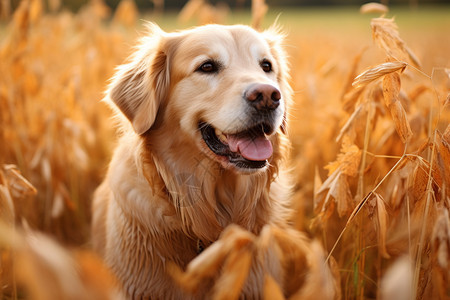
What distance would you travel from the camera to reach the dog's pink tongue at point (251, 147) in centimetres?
178

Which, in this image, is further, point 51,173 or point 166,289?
point 51,173

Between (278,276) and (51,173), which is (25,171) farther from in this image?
(278,276)

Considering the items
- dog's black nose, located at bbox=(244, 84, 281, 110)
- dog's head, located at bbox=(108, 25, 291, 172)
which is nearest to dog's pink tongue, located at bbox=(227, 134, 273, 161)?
dog's head, located at bbox=(108, 25, 291, 172)

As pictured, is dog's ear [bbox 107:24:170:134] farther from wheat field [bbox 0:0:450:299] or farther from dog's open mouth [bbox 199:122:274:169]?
wheat field [bbox 0:0:450:299]

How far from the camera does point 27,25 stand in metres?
2.47

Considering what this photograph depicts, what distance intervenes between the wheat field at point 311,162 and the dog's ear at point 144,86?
2.02 ft

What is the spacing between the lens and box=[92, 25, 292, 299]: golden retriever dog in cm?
→ 180

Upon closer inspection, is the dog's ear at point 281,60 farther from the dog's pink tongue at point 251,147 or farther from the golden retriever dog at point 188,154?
the dog's pink tongue at point 251,147

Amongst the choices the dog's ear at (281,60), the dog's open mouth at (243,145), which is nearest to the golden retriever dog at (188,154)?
the dog's open mouth at (243,145)

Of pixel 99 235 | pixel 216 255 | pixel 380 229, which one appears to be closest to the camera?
pixel 216 255

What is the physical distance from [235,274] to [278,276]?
4.48 ft

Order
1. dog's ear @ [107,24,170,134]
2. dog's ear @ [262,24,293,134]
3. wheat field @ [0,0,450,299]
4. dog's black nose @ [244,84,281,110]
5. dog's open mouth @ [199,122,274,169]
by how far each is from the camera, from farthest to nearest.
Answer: dog's ear @ [262,24,293,134] → dog's ear @ [107,24,170,134] → dog's open mouth @ [199,122,274,169] → dog's black nose @ [244,84,281,110] → wheat field @ [0,0,450,299]

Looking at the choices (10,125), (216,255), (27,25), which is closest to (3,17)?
(27,25)

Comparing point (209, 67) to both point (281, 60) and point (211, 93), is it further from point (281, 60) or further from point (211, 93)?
point (281, 60)
